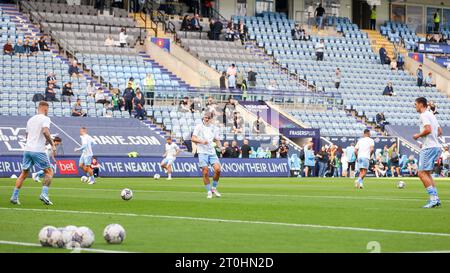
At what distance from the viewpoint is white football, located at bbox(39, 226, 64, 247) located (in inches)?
513

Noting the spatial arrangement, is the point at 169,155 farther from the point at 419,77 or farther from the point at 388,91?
the point at 419,77

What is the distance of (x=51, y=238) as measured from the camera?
1306 cm

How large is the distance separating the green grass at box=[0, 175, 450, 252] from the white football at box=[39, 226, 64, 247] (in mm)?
165

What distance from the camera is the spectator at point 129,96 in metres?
52.2

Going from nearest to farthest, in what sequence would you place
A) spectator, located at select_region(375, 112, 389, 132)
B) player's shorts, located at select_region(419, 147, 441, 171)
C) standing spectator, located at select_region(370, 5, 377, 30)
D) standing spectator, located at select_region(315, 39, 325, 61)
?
1. player's shorts, located at select_region(419, 147, 441, 171)
2. spectator, located at select_region(375, 112, 389, 132)
3. standing spectator, located at select_region(315, 39, 325, 61)
4. standing spectator, located at select_region(370, 5, 377, 30)

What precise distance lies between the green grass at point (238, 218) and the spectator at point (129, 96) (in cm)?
2382

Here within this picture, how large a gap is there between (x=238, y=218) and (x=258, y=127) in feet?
119

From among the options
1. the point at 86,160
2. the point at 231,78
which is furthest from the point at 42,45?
the point at 86,160

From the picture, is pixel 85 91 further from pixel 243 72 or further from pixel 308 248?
pixel 308 248

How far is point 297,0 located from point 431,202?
53.1 metres

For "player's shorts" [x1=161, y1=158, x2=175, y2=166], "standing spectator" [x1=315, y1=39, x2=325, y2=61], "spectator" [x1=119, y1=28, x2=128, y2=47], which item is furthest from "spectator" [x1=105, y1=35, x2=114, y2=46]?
"player's shorts" [x1=161, y1=158, x2=175, y2=166]

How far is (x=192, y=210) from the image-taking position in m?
21.1

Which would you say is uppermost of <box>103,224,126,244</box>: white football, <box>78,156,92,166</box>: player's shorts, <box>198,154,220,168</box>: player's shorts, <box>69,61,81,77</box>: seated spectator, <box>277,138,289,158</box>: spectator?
<box>103,224,126,244</box>: white football

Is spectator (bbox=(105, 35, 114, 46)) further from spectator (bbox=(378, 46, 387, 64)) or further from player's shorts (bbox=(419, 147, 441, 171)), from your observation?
player's shorts (bbox=(419, 147, 441, 171))
